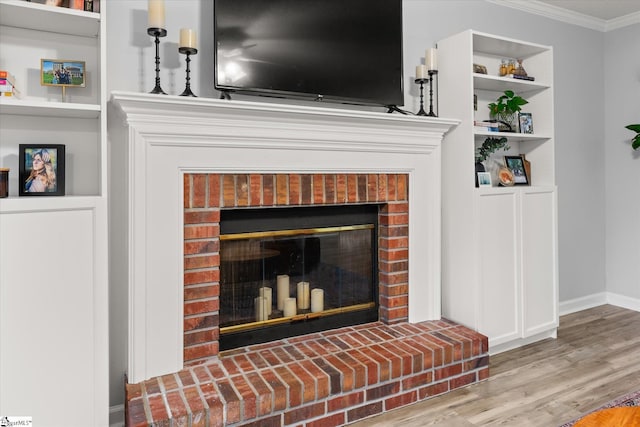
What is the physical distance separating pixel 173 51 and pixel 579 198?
3387 mm

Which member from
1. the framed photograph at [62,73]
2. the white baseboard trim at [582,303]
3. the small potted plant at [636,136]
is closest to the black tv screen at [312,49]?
the framed photograph at [62,73]

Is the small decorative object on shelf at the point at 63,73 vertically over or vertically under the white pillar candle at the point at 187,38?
under

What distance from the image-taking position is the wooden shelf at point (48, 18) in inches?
64.7

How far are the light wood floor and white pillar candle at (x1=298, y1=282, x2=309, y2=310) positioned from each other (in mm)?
717

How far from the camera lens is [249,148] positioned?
2152 mm

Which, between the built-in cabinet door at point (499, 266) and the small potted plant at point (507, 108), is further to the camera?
the small potted plant at point (507, 108)

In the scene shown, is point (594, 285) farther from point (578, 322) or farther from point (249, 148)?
point (249, 148)

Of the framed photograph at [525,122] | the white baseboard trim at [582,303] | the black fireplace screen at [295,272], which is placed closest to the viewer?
the black fireplace screen at [295,272]

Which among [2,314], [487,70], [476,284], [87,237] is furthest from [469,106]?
[2,314]

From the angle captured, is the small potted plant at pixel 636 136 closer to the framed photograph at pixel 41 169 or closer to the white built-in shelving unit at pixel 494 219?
the white built-in shelving unit at pixel 494 219

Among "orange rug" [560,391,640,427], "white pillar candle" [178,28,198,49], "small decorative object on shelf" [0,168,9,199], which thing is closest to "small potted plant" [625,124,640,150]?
"orange rug" [560,391,640,427]

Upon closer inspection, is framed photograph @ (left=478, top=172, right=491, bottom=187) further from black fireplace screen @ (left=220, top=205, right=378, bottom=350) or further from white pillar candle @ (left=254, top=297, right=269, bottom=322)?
white pillar candle @ (left=254, top=297, right=269, bottom=322)

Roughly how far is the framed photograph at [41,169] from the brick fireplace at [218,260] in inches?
10.2

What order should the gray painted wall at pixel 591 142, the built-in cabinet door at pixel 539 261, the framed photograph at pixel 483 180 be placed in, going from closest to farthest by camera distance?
the framed photograph at pixel 483 180, the built-in cabinet door at pixel 539 261, the gray painted wall at pixel 591 142
